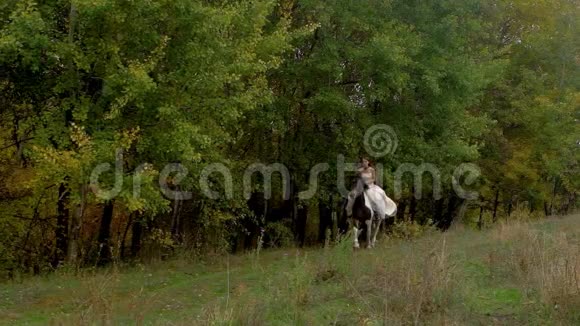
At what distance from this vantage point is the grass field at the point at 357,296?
23.5 ft

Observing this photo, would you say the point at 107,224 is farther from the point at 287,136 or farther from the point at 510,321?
the point at 510,321

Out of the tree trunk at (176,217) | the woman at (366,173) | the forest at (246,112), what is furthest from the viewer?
the tree trunk at (176,217)

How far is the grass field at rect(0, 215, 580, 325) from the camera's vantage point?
7.17 meters

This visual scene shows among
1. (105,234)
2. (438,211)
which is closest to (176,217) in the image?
(105,234)

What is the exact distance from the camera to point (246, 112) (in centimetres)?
2106

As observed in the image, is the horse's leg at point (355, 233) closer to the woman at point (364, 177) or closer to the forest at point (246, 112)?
the woman at point (364, 177)

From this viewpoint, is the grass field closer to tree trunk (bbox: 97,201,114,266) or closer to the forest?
the forest

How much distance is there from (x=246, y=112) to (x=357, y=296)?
1355 cm

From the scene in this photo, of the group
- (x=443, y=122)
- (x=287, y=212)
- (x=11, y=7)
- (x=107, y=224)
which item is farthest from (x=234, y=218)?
(x=11, y=7)

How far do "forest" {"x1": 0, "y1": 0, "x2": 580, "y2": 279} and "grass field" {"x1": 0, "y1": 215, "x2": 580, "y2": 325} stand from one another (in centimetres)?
368

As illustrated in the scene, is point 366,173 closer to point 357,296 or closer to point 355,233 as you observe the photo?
point 355,233

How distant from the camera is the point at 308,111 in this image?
74.4ft

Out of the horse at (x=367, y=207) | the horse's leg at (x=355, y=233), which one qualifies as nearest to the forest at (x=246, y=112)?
the horse's leg at (x=355, y=233)

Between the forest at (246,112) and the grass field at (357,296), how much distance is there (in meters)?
3.68
